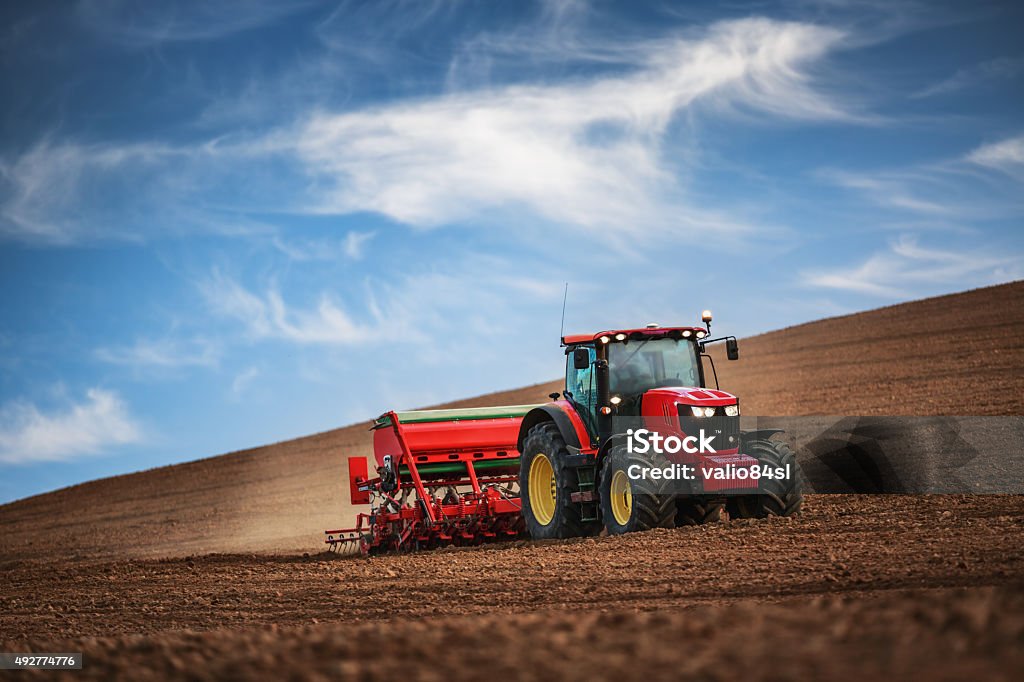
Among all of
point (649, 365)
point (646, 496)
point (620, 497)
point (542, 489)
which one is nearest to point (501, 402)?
point (542, 489)

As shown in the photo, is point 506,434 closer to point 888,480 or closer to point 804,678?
point 888,480

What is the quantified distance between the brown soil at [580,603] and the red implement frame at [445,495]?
1.05 metres

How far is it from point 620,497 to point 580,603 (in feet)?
Answer: 12.6

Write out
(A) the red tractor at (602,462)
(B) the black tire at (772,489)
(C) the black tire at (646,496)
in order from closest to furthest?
(C) the black tire at (646,496)
(A) the red tractor at (602,462)
(B) the black tire at (772,489)

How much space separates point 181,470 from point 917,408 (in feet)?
79.4

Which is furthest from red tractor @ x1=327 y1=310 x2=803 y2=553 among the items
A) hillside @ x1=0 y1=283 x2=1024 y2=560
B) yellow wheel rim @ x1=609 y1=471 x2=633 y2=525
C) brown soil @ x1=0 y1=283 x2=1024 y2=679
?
hillside @ x1=0 y1=283 x2=1024 y2=560

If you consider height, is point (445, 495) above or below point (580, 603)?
above

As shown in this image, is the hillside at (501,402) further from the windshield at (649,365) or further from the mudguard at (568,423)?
the windshield at (649,365)

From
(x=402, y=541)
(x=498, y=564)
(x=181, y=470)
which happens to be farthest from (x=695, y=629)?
(x=181, y=470)

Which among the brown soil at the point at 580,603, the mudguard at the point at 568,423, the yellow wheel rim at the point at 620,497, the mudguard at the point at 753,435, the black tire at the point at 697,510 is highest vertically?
the mudguard at the point at 568,423

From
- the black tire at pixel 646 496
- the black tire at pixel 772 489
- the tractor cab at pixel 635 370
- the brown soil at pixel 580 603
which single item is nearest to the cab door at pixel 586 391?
the tractor cab at pixel 635 370

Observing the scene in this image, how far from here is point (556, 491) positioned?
40.2 ft

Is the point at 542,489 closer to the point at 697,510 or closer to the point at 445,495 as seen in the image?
the point at 445,495

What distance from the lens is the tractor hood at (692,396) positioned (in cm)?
1116
